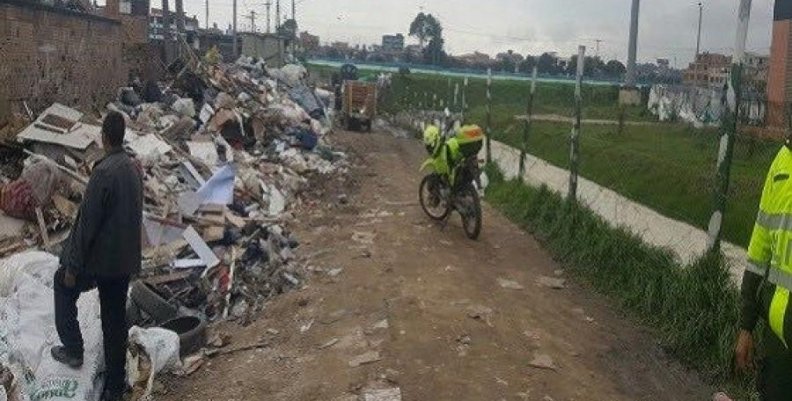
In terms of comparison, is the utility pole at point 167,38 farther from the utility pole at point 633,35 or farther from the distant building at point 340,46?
the distant building at point 340,46

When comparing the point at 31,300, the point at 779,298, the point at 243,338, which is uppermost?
the point at 779,298

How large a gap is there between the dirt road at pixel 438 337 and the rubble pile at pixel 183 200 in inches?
20.4

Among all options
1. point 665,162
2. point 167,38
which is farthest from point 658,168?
point 167,38

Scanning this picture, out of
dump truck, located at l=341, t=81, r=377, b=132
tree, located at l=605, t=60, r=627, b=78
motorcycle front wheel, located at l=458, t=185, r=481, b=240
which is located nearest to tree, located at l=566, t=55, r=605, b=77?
tree, located at l=605, t=60, r=627, b=78

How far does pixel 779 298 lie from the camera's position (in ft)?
8.94

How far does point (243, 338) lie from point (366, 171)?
961 centimetres

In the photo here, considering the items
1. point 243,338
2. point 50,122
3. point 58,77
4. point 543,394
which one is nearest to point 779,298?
point 543,394

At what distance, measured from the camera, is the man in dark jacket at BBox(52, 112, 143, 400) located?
4531mm

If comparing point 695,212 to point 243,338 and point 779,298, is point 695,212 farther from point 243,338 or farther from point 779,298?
point 779,298

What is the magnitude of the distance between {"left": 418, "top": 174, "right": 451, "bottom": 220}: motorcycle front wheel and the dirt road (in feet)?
3.03

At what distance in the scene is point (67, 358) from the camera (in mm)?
4754

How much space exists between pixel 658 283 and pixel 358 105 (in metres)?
19.9

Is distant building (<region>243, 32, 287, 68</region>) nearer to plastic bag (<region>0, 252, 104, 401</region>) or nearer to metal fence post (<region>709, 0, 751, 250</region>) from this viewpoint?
plastic bag (<region>0, 252, 104, 401</region>)

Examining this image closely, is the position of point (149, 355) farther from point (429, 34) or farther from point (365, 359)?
point (429, 34)
